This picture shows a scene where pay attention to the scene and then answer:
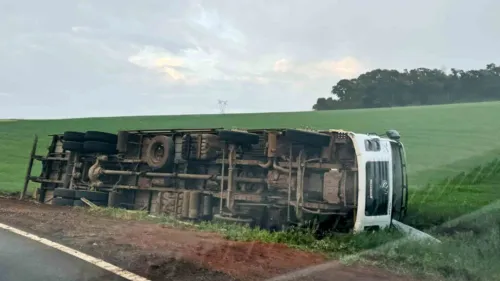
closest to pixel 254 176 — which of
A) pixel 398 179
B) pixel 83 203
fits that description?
pixel 398 179

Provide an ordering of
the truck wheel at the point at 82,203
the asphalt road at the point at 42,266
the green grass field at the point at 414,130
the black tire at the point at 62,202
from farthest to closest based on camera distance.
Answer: the green grass field at the point at 414,130 → the black tire at the point at 62,202 → the truck wheel at the point at 82,203 → the asphalt road at the point at 42,266

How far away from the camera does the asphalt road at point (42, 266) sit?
5.62 metres

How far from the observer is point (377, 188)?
32.3 feet

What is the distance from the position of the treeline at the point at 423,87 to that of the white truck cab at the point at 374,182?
27.9 meters

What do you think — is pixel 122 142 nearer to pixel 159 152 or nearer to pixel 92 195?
pixel 159 152

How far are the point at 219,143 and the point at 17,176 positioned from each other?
56.5ft

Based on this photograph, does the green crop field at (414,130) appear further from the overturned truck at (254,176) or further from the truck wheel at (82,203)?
the overturned truck at (254,176)

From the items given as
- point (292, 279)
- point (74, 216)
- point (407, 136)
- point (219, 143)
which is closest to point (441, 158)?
point (407, 136)

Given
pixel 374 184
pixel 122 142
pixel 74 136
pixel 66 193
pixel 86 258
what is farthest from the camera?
pixel 74 136

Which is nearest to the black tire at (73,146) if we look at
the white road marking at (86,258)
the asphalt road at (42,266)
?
the white road marking at (86,258)

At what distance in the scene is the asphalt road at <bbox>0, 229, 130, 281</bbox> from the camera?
562 cm

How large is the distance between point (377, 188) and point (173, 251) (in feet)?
14.2

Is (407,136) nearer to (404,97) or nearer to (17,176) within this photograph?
(404,97)

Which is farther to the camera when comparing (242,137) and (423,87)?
(423,87)
